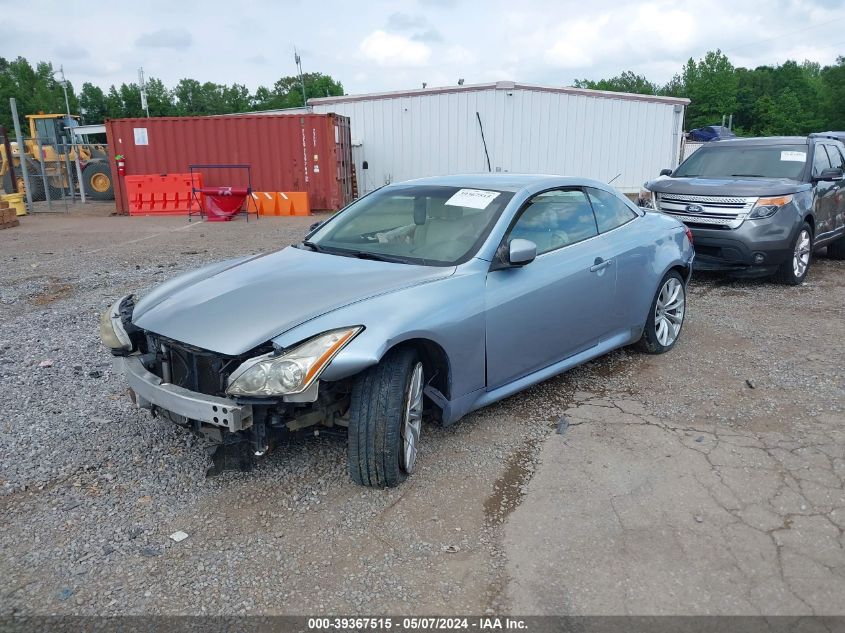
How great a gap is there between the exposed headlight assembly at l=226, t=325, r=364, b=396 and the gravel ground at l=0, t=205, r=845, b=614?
2.24 feet

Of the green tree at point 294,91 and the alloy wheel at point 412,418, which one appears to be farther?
the green tree at point 294,91

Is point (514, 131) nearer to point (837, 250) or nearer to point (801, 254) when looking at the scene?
point (837, 250)

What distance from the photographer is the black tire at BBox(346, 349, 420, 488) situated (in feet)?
10.3

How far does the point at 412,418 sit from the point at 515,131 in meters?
18.1

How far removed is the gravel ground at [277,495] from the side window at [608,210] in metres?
1.12

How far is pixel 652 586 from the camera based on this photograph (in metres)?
2.66

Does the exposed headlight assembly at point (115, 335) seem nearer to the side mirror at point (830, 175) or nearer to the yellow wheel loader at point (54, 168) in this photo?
the side mirror at point (830, 175)

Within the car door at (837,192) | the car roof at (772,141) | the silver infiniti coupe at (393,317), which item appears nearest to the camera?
the silver infiniti coupe at (393,317)

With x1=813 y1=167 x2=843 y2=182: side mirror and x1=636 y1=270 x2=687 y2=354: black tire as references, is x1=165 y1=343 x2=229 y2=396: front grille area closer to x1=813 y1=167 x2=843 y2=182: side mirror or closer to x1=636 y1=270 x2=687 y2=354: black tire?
x1=636 y1=270 x2=687 y2=354: black tire

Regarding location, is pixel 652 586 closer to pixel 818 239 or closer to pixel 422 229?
pixel 422 229

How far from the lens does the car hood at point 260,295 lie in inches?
123

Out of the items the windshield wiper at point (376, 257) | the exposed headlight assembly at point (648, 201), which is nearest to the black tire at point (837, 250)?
the exposed headlight assembly at point (648, 201)

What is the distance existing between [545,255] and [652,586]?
213cm

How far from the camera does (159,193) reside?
1767 centimetres
